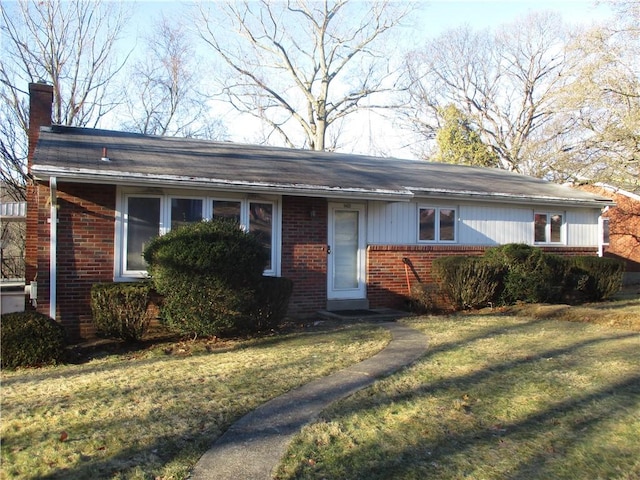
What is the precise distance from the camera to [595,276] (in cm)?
1356

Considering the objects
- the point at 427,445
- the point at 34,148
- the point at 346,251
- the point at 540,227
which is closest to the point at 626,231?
the point at 540,227

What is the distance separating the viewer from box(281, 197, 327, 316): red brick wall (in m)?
10.9

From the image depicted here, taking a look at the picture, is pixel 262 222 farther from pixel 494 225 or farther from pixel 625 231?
pixel 625 231

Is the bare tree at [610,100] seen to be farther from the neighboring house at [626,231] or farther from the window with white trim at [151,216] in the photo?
the window with white trim at [151,216]

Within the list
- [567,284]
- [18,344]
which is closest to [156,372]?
[18,344]

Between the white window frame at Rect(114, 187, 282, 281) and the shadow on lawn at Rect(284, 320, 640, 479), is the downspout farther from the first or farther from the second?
the shadow on lawn at Rect(284, 320, 640, 479)

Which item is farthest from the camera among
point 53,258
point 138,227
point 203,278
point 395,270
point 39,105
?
point 39,105

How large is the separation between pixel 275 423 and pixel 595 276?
11.3 m

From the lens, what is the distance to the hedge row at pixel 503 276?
458 inches

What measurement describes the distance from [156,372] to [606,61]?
18.8 m

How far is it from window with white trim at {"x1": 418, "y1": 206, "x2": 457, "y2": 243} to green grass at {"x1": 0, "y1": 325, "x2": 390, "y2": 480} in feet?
15.6

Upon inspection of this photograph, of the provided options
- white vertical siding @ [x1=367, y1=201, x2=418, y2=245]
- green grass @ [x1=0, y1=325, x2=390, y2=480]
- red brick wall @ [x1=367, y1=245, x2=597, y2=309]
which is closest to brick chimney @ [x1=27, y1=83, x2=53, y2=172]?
green grass @ [x1=0, y1=325, x2=390, y2=480]

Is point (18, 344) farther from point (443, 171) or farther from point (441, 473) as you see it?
point (443, 171)

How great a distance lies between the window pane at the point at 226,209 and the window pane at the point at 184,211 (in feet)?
0.97
